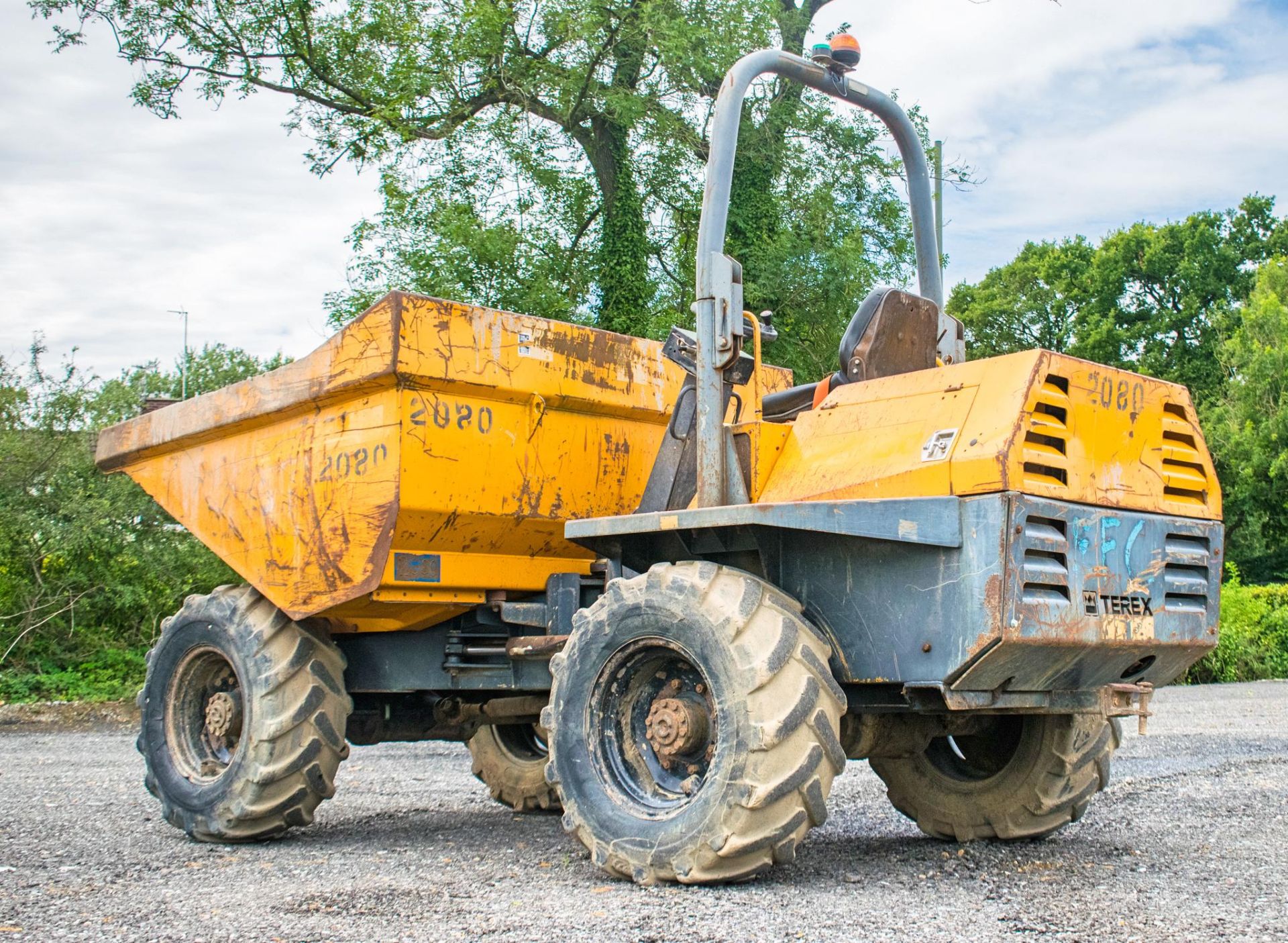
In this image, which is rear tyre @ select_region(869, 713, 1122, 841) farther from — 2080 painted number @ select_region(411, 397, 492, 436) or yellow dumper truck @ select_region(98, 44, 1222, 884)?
2080 painted number @ select_region(411, 397, 492, 436)

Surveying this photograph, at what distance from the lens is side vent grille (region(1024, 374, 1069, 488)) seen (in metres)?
4.79

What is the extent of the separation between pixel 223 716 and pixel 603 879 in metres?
2.72

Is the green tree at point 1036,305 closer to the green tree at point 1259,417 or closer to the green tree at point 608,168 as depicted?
the green tree at point 1259,417

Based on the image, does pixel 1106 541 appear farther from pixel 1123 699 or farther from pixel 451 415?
pixel 451 415

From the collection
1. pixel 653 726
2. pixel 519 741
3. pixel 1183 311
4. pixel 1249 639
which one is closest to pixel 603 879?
pixel 653 726

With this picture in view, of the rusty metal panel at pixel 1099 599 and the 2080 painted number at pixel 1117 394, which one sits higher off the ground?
the 2080 painted number at pixel 1117 394

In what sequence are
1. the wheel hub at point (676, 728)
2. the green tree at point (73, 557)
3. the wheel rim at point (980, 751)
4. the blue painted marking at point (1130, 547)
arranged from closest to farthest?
the blue painted marking at point (1130, 547) → the wheel hub at point (676, 728) → the wheel rim at point (980, 751) → the green tree at point (73, 557)

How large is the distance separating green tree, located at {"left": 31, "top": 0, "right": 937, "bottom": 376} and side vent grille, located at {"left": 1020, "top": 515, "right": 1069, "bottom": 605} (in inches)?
572

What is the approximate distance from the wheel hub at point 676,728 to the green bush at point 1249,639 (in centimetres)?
1898

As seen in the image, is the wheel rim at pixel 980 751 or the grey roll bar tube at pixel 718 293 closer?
the grey roll bar tube at pixel 718 293

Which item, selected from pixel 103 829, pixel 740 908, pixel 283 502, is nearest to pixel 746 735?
pixel 740 908

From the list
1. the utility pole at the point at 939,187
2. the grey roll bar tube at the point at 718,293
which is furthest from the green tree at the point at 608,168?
the grey roll bar tube at the point at 718,293

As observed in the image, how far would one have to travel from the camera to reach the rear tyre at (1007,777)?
19.7 ft

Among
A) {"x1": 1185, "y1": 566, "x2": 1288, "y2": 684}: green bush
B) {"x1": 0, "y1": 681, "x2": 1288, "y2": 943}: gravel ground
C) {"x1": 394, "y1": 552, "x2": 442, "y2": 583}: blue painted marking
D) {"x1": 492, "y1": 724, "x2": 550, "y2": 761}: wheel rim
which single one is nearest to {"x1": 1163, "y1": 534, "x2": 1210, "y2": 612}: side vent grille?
{"x1": 0, "y1": 681, "x2": 1288, "y2": 943}: gravel ground
